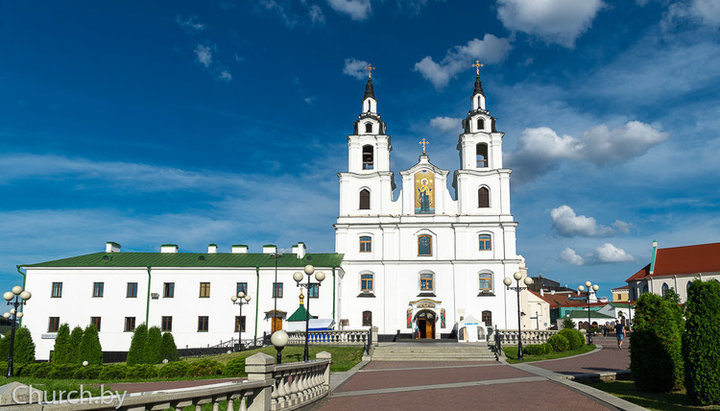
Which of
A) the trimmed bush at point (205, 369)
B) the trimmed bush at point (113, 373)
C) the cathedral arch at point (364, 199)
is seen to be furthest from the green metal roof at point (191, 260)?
the trimmed bush at point (113, 373)

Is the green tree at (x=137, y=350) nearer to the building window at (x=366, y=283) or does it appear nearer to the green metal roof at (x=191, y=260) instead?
the green metal roof at (x=191, y=260)

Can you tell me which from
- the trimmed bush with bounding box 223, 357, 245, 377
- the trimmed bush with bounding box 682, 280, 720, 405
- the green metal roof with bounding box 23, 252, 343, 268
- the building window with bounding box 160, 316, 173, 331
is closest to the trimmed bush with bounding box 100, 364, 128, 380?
the trimmed bush with bounding box 223, 357, 245, 377

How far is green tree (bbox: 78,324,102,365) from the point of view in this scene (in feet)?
97.5

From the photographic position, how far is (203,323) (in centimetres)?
4178

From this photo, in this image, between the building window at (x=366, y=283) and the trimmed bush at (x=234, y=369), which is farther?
the building window at (x=366, y=283)

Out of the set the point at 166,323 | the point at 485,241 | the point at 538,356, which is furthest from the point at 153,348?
the point at 485,241

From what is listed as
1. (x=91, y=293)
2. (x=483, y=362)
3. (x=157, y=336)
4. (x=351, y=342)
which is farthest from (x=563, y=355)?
(x=91, y=293)

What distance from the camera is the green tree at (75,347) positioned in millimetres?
29895

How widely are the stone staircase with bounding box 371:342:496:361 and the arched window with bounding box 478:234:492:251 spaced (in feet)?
50.6

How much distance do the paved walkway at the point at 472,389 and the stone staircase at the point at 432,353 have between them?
4.47 metres

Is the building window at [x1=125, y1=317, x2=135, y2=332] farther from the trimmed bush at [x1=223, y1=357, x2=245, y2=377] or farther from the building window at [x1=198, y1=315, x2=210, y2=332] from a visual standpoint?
the trimmed bush at [x1=223, y1=357, x2=245, y2=377]

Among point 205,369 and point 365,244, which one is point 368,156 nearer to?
point 365,244

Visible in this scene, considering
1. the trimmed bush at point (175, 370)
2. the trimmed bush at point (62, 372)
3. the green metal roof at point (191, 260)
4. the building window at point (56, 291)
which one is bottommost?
the trimmed bush at point (62, 372)

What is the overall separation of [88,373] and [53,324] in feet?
72.9
